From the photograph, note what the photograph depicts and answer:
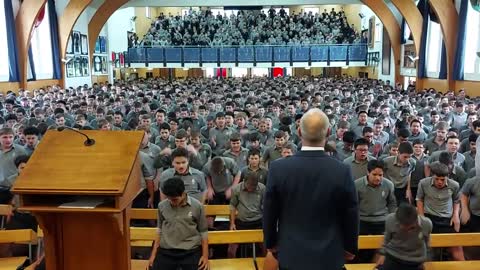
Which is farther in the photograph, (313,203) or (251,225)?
(251,225)

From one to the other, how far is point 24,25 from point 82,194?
57.4 ft

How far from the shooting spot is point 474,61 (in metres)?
16.9

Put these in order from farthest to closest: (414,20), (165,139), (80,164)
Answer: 1. (414,20)
2. (165,139)
3. (80,164)

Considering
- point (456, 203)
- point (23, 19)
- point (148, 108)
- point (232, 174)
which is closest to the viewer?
point (456, 203)

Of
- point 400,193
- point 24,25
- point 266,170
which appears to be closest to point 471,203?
point 400,193

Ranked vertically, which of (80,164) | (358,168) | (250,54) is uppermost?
(250,54)

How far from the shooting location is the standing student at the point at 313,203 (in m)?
2.66

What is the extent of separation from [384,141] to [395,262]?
4203 mm

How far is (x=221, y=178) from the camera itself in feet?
21.2

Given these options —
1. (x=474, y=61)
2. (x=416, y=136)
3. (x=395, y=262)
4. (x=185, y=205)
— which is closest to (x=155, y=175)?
(x=185, y=205)

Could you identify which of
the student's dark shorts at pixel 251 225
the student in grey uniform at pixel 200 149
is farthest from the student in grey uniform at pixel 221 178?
the student's dark shorts at pixel 251 225

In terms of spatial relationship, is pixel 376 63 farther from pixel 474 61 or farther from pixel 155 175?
pixel 155 175

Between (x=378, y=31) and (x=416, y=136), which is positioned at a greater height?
(x=378, y=31)

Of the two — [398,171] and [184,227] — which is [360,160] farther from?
[184,227]
